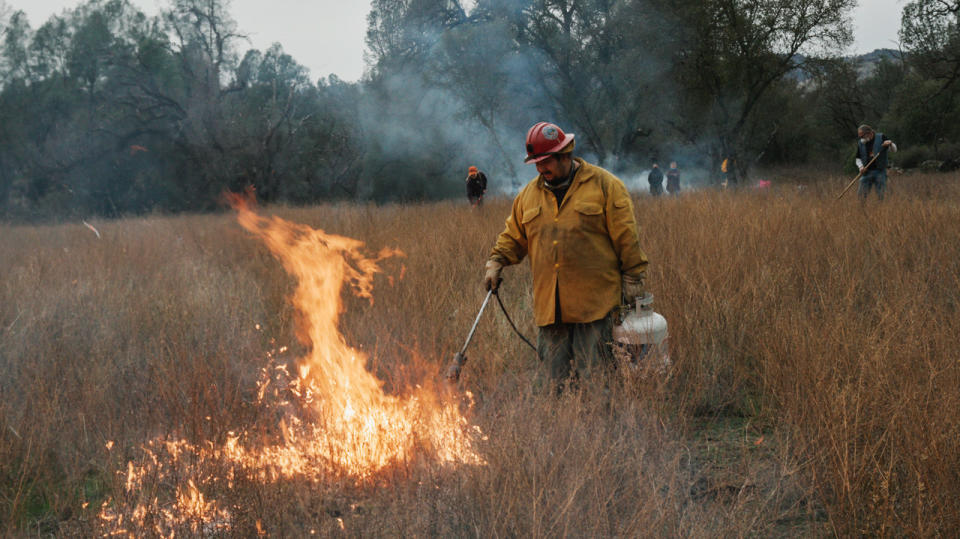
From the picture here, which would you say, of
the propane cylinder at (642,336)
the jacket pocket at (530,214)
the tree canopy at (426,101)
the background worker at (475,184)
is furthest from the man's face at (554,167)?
the tree canopy at (426,101)

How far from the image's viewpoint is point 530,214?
3.65 meters

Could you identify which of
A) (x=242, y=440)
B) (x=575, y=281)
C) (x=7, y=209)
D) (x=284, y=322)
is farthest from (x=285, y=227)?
(x=7, y=209)

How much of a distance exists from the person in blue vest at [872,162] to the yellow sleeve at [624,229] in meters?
7.72

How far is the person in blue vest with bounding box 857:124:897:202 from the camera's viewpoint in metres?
9.60

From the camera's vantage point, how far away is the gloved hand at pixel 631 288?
3.52 meters

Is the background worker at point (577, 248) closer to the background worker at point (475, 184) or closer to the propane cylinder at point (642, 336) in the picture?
the propane cylinder at point (642, 336)

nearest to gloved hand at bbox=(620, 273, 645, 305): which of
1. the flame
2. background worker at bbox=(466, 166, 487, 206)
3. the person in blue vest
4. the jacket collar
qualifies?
the jacket collar

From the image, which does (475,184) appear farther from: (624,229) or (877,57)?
Result: (877,57)

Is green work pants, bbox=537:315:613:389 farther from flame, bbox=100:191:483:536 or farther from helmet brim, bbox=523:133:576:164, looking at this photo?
helmet brim, bbox=523:133:576:164

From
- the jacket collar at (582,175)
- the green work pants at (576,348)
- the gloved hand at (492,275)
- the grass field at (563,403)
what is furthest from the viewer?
the gloved hand at (492,275)

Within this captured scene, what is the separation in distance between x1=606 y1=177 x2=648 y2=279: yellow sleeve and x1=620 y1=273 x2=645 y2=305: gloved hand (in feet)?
0.07

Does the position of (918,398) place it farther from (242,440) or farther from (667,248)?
(667,248)

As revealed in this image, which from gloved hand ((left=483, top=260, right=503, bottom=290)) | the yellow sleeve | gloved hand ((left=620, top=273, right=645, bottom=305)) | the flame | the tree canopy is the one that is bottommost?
the flame

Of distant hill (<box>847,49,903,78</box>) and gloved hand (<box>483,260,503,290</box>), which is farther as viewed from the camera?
distant hill (<box>847,49,903,78</box>)
